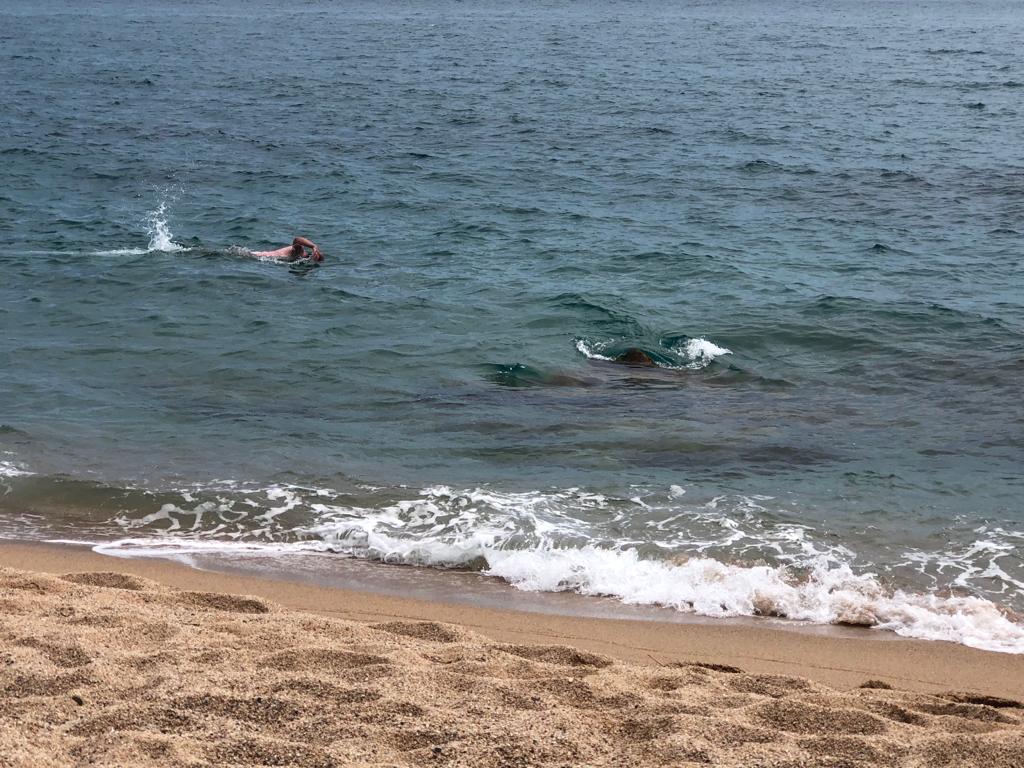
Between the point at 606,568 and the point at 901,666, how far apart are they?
2.30 meters

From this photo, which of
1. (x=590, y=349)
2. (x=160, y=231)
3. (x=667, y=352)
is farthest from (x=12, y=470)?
(x=160, y=231)

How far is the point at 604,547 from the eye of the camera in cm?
884

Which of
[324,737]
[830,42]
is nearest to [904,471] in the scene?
[324,737]

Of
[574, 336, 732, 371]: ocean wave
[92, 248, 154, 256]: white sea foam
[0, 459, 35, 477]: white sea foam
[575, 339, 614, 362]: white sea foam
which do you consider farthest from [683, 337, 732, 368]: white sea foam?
[92, 248, 154, 256]: white sea foam

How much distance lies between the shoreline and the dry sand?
0.02 m

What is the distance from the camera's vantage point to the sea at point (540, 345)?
8.86m

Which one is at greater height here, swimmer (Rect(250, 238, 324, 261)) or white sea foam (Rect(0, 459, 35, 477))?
swimmer (Rect(250, 238, 324, 261))

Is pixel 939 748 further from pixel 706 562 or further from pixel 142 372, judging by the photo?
pixel 142 372

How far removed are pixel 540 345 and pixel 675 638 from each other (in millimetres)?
7264

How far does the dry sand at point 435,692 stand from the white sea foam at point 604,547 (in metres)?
0.47

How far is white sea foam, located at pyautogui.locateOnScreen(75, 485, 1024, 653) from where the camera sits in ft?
25.5

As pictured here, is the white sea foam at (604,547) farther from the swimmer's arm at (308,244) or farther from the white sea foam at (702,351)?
the swimmer's arm at (308,244)

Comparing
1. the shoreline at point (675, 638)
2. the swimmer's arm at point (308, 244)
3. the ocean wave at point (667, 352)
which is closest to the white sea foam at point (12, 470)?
the shoreline at point (675, 638)

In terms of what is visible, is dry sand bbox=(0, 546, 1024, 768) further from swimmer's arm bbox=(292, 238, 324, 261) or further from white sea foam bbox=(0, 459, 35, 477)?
swimmer's arm bbox=(292, 238, 324, 261)
